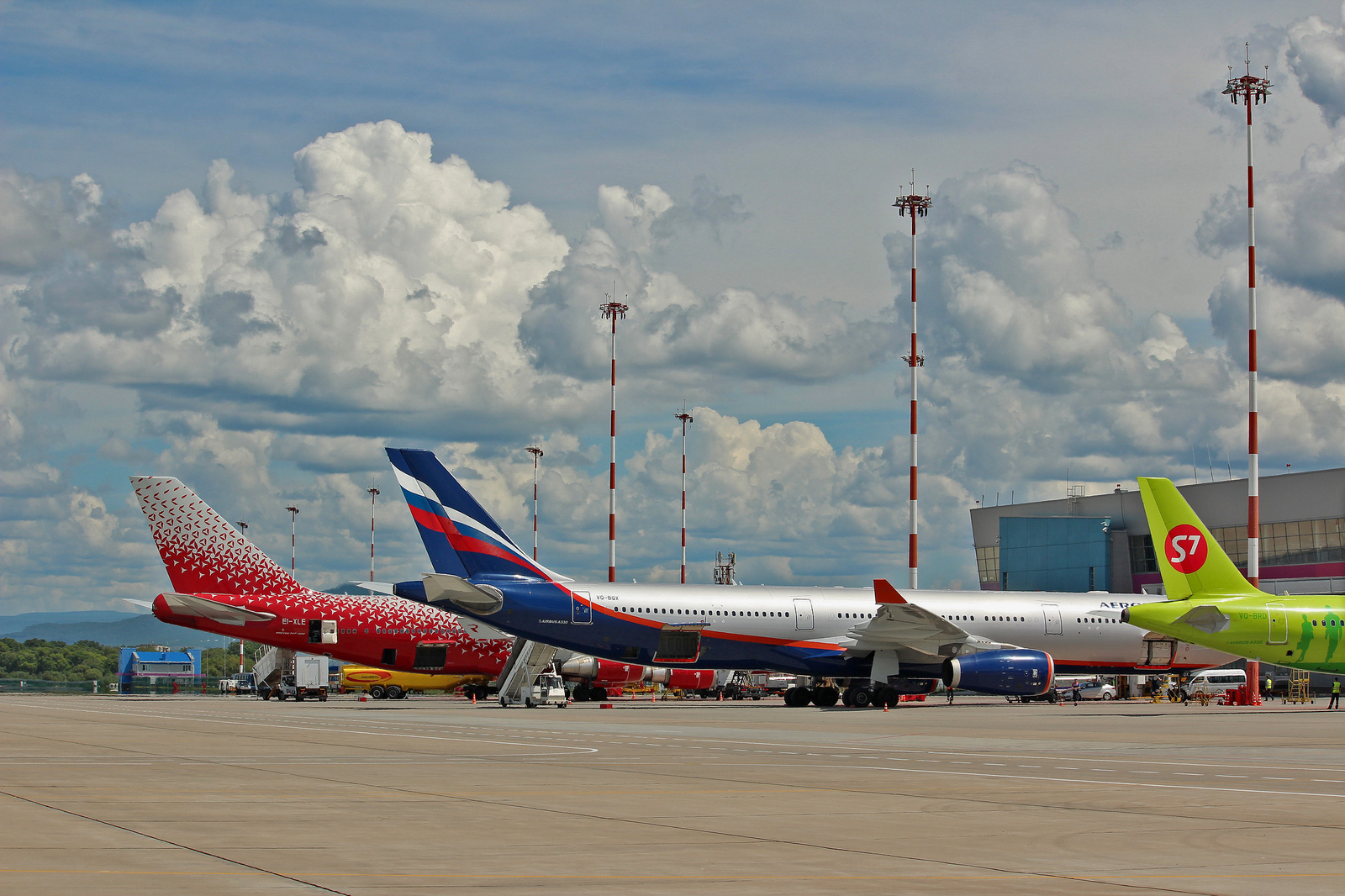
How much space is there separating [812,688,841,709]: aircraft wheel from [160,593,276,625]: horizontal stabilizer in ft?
71.4

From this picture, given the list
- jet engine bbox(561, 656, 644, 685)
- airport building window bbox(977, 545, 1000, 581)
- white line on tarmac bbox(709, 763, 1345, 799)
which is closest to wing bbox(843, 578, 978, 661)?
jet engine bbox(561, 656, 644, 685)

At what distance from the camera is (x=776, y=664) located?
48.7 metres

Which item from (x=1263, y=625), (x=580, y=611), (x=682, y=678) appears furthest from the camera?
(x=682, y=678)

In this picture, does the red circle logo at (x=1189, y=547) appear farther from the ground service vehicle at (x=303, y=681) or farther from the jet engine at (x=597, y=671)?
the ground service vehicle at (x=303, y=681)

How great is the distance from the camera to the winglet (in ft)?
150

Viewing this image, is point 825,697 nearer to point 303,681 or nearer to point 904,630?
point 904,630

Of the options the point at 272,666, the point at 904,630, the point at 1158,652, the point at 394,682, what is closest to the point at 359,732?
the point at 904,630

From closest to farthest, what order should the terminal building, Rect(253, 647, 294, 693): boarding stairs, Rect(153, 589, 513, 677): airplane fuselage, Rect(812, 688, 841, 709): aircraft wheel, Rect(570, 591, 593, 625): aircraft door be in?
Rect(570, 591, 593, 625): aircraft door < Rect(812, 688, 841, 709): aircraft wheel < Rect(153, 589, 513, 677): airplane fuselage < Rect(253, 647, 294, 693): boarding stairs < the terminal building

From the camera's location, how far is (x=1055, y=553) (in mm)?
95562

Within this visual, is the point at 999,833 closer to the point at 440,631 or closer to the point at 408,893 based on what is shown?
the point at 408,893

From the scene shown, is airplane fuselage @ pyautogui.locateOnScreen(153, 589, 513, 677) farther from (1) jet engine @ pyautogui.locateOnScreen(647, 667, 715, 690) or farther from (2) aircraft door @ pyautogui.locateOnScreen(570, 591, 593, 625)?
(1) jet engine @ pyautogui.locateOnScreen(647, 667, 715, 690)

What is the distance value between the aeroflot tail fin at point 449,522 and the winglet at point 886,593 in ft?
40.3

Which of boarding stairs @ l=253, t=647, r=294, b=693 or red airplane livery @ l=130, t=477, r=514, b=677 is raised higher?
red airplane livery @ l=130, t=477, r=514, b=677

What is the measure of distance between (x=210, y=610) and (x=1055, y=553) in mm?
61965
